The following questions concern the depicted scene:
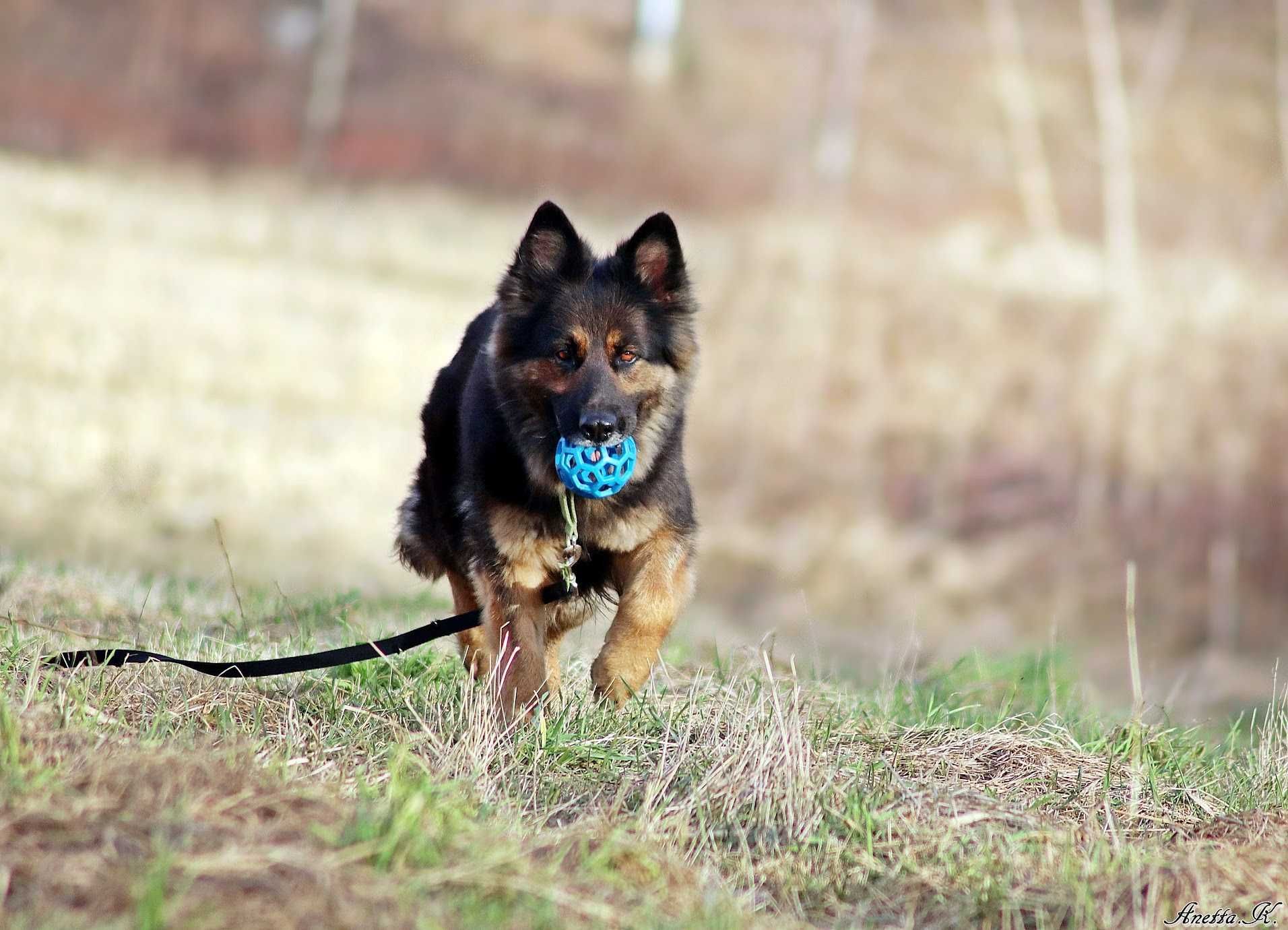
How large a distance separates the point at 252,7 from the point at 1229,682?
20.0 metres

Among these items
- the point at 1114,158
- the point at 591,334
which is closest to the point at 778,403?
the point at 1114,158

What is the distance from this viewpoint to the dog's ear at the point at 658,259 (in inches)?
217

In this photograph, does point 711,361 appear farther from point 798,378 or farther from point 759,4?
point 759,4

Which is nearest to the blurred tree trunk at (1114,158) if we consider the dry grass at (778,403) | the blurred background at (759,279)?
the blurred background at (759,279)

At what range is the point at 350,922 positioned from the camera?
3016 millimetres

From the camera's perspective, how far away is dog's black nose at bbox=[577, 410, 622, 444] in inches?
195

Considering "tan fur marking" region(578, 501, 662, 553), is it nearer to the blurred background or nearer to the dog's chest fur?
the dog's chest fur

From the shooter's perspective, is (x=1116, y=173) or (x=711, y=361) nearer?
(x=711, y=361)

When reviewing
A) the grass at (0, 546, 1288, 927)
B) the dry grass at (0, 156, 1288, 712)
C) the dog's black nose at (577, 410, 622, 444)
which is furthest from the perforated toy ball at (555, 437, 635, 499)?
the dry grass at (0, 156, 1288, 712)

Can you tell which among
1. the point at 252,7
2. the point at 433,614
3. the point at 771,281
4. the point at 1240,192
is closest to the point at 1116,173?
the point at 1240,192

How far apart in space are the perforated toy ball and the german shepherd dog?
0.15 ft

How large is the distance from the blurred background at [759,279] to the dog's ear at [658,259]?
16.5 feet

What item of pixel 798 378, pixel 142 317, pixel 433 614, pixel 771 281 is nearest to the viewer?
pixel 433 614

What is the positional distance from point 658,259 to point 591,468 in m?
1.11
